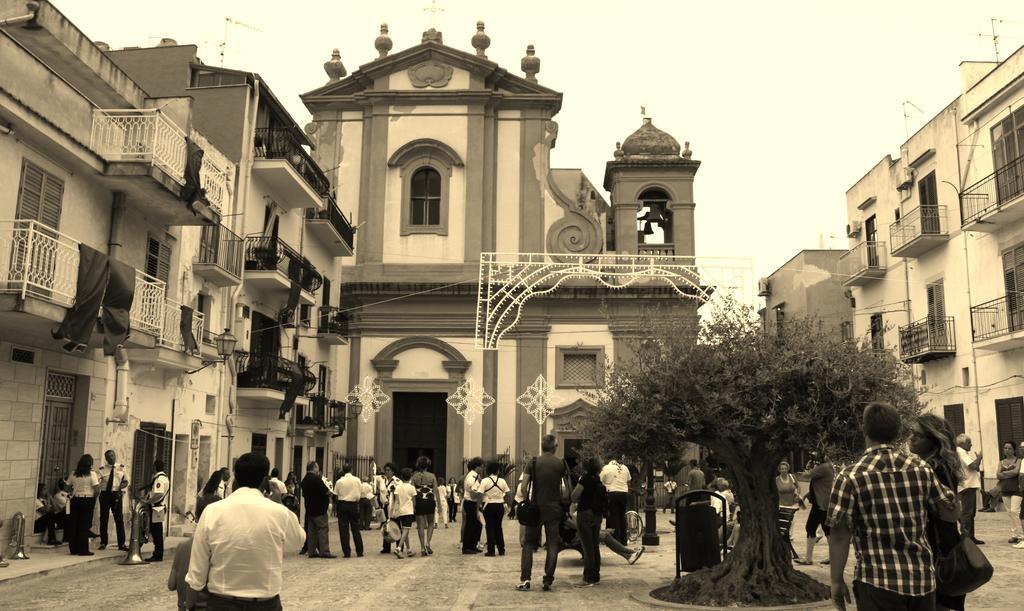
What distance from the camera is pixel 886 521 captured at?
4.89 metres

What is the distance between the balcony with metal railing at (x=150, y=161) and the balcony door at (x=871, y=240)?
70.4ft

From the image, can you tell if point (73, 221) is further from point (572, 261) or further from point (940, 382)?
point (940, 382)

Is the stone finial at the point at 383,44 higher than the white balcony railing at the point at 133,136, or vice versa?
the stone finial at the point at 383,44

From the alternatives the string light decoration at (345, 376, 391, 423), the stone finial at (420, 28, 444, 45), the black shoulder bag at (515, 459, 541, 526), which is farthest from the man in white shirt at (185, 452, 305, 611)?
the stone finial at (420, 28, 444, 45)

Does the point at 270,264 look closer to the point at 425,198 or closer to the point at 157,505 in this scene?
the point at 157,505

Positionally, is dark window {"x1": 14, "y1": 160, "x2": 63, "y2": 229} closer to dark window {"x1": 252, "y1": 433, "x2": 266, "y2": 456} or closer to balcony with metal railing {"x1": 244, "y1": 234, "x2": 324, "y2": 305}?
balcony with metal railing {"x1": 244, "y1": 234, "x2": 324, "y2": 305}

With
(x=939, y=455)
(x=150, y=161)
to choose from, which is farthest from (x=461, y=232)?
(x=939, y=455)

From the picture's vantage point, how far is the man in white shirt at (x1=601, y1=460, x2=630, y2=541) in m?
15.6

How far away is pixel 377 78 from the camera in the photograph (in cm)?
3366

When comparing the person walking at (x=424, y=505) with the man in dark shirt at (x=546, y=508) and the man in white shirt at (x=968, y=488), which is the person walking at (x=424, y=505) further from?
the man in white shirt at (x=968, y=488)

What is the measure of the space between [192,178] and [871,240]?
2292 centimetres

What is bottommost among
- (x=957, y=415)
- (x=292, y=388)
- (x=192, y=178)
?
(x=957, y=415)

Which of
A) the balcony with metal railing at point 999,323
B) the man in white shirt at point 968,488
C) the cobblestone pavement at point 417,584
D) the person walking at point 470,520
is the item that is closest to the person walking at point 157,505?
the cobblestone pavement at point 417,584

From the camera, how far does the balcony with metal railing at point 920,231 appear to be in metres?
26.3
